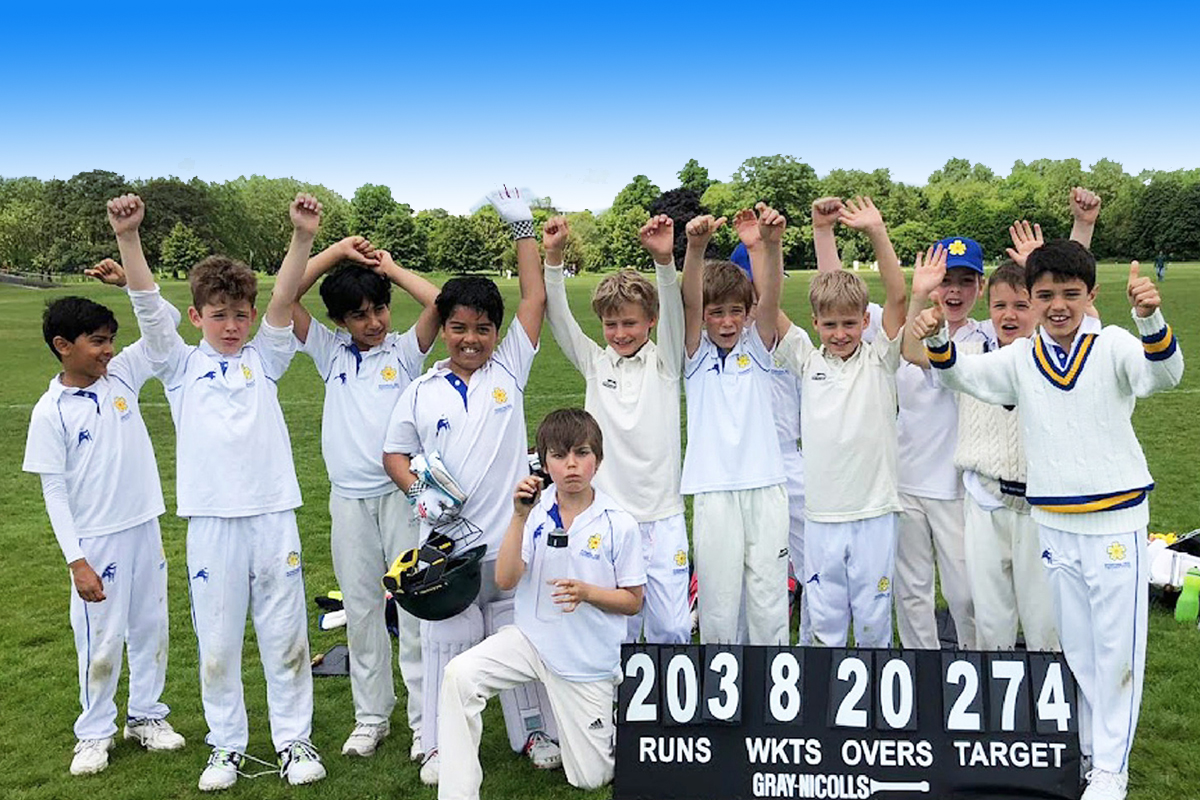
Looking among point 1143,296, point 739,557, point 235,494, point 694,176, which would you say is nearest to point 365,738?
point 235,494

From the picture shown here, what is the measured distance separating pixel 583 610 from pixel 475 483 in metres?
0.73

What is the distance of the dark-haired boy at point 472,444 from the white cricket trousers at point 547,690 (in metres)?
0.25

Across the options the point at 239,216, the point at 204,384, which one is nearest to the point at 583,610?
the point at 204,384

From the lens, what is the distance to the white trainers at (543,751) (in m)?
4.36

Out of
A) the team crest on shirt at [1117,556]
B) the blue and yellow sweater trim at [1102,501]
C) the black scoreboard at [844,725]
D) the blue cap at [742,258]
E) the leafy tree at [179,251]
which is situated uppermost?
the leafy tree at [179,251]

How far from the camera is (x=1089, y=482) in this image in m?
3.78

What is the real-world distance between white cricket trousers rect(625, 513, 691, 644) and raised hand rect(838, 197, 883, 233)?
1.60 meters

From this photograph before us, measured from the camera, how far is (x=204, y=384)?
4.32m

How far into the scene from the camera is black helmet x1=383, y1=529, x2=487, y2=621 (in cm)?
389

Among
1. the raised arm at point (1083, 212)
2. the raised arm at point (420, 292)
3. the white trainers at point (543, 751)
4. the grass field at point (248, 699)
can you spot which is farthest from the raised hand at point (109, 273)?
the raised arm at point (1083, 212)

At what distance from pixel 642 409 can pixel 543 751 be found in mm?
1599

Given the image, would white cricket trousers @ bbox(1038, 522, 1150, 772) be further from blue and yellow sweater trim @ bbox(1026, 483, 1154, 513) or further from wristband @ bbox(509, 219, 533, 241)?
wristband @ bbox(509, 219, 533, 241)

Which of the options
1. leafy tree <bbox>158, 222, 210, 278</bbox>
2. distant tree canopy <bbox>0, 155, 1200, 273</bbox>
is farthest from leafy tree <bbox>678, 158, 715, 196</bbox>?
leafy tree <bbox>158, 222, 210, 278</bbox>

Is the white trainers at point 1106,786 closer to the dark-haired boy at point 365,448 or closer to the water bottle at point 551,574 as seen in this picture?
the water bottle at point 551,574
